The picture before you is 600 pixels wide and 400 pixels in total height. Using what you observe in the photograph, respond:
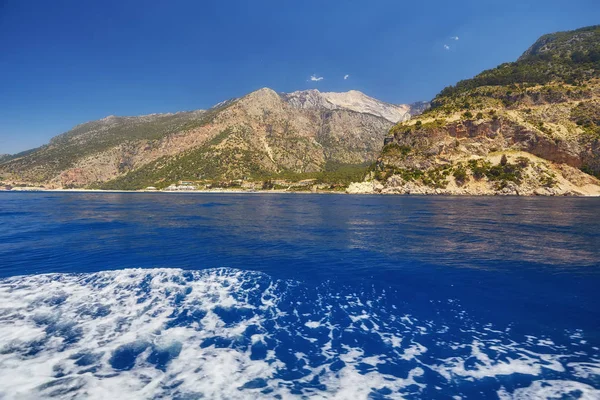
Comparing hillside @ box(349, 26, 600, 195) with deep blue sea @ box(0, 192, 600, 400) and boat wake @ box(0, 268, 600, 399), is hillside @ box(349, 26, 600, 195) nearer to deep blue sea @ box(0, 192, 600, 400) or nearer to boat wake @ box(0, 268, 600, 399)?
deep blue sea @ box(0, 192, 600, 400)

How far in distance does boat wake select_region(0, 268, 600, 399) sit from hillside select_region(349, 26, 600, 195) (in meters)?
150

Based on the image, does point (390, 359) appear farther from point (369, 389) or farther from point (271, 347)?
point (271, 347)

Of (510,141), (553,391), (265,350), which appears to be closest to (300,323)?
(265,350)

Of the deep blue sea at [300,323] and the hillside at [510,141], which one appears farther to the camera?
the hillside at [510,141]

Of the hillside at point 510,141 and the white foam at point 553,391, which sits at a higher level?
the hillside at point 510,141

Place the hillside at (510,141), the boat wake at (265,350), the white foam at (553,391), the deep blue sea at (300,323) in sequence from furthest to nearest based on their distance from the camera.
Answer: the hillside at (510,141), the deep blue sea at (300,323), the boat wake at (265,350), the white foam at (553,391)

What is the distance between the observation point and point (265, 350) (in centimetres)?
1052

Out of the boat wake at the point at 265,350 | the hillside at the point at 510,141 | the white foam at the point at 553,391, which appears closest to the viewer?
the white foam at the point at 553,391

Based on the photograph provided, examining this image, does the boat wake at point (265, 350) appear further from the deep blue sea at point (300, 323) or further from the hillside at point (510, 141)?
the hillside at point (510, 141)

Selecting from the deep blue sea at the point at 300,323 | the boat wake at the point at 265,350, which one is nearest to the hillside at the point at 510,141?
the deep blue sea at the point at 300,323

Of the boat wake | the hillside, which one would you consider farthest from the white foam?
the hillside

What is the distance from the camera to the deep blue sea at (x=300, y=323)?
8.62 meters

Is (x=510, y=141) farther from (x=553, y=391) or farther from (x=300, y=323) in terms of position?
(x=300, y=323)

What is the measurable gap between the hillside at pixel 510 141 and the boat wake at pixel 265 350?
150483 millimetres
